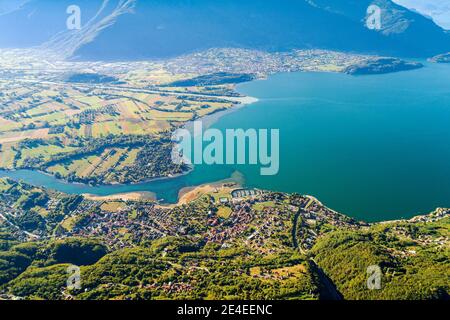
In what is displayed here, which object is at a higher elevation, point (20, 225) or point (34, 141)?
point (34, 141)

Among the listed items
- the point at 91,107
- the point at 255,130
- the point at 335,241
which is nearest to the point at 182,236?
the point at 335,241
